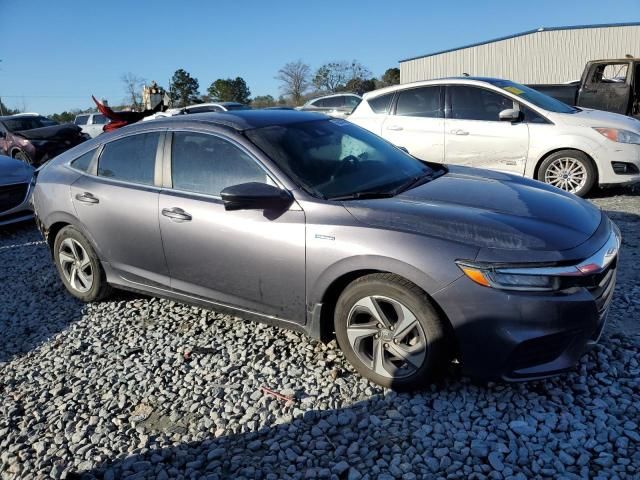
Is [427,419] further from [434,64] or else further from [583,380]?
[434,64]

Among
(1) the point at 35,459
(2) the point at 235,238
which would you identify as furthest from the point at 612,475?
(1) the point at 35,459

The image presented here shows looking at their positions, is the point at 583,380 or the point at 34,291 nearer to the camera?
the point at 583,380

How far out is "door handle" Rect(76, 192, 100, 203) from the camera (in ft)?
13.2

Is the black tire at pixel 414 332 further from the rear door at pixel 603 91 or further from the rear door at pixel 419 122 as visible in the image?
A: the rear door at pixel 603 91

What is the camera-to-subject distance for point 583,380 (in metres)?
2.82

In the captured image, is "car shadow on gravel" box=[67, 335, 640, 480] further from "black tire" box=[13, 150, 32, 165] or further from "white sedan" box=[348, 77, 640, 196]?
"black tire" box=[13, 150, 32, 165]

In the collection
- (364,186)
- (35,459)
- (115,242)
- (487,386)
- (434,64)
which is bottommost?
(35,459)

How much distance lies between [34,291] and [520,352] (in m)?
4.49

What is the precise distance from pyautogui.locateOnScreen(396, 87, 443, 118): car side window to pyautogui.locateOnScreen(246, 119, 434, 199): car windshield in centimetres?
361

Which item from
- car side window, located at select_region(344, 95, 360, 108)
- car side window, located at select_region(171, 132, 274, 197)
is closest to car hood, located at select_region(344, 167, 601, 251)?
car side window, located at select_region(171, 132, 274, 197)

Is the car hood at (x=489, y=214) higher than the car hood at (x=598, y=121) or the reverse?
the reverse

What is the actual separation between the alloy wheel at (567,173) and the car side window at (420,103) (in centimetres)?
169

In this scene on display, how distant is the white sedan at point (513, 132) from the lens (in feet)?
21.1

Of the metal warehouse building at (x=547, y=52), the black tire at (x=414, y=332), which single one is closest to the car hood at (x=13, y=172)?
the black tire at (x=414, y=332)
